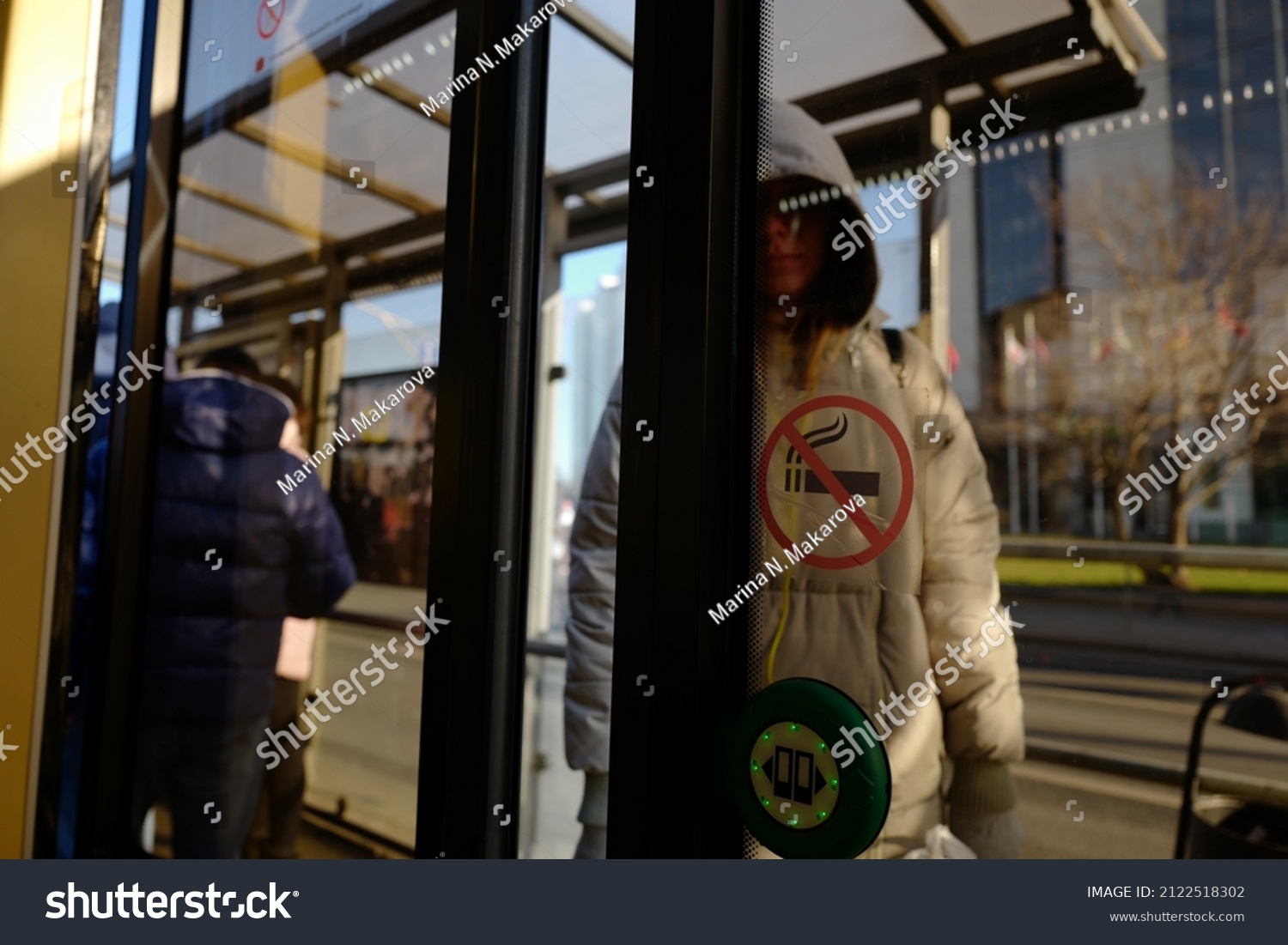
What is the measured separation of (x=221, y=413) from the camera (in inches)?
75.4

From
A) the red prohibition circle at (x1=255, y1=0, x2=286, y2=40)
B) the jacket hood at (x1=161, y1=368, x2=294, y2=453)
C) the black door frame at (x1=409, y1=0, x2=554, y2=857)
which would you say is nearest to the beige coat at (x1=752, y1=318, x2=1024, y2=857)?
the black door frame at (x1=409, y1=0, x2=554, y2=857)

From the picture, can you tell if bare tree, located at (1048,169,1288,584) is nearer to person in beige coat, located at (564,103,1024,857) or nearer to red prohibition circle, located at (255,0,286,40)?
person in beige coat, located at (564,103,1024,857)

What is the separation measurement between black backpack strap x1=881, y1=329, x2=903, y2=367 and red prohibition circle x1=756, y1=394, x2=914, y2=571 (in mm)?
54

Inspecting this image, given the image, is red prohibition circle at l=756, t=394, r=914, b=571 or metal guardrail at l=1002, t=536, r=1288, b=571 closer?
metal guardrail at l=1002, t=536, r=1288, b=571

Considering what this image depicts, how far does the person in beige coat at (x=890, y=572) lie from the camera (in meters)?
0.86

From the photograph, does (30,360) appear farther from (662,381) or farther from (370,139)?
(662,381)

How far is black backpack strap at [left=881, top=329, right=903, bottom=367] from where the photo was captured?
3.02 ft

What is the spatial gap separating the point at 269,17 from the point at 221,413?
834mm

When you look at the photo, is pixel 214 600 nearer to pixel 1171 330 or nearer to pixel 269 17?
pixel 269 17

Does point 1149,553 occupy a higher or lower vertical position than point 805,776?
higher

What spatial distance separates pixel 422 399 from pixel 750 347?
2.26ft

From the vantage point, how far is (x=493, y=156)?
1.25 meters

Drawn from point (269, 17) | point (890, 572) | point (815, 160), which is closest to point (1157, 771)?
point (890, 572)
